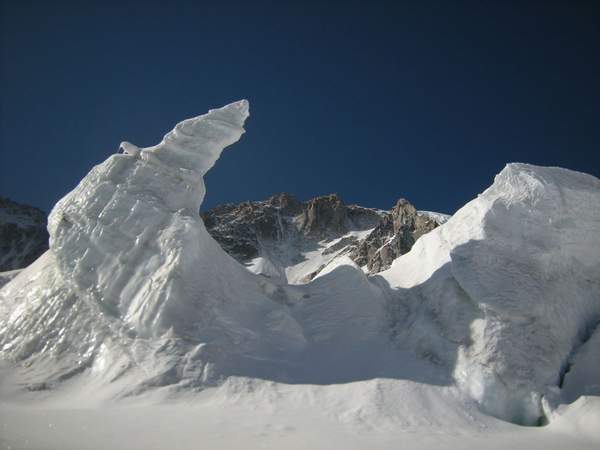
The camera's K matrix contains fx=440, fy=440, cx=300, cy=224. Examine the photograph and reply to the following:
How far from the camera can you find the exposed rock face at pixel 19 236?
351ft

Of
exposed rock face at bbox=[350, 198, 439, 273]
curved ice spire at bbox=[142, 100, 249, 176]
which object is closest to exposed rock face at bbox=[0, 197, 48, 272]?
exposed rock face at bbox=[350, 198, 439, 273]

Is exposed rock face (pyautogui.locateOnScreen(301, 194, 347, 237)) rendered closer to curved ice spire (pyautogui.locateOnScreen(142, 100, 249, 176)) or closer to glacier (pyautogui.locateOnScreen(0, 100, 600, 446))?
curved ice spire (pyautogui.locateOnScreen(142, 100, 249, 176))

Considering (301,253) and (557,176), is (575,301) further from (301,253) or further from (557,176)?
(301,253)

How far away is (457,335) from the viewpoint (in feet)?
47.6

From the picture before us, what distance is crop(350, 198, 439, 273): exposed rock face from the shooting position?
53438 millimetres

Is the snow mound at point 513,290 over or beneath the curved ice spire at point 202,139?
Result: beneath

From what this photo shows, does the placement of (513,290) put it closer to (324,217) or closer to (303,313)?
(303,313)

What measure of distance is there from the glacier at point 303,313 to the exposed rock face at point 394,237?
3373 centimetres

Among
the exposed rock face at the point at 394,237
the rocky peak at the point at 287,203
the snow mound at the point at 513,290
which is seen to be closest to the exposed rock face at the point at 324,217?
the rocky peak at the point at 287,203

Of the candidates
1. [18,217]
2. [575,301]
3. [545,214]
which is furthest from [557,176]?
[18,217]

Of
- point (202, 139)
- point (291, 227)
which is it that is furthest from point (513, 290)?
point (291, 227)

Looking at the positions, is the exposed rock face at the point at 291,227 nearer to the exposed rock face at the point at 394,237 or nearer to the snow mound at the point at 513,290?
the exposed rock face at the point at 394,237

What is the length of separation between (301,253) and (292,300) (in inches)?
4288

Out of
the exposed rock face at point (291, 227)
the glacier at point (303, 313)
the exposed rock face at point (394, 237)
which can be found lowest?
the glacier at point (303, 313)
